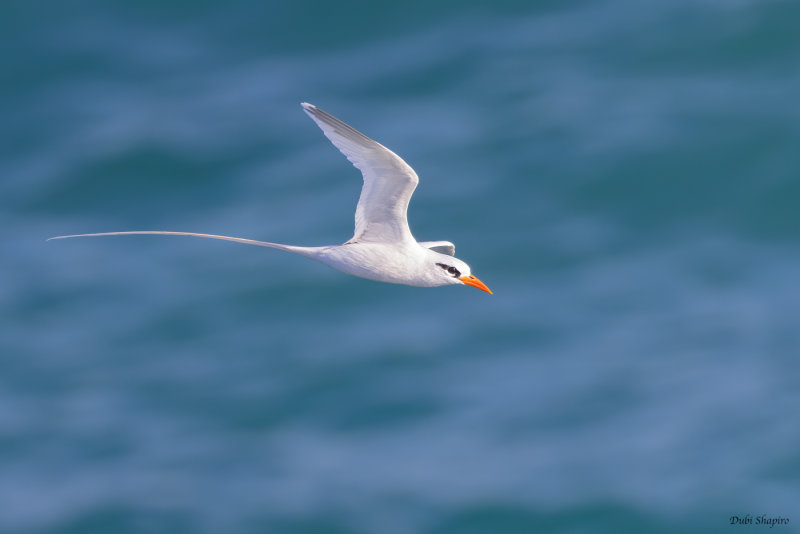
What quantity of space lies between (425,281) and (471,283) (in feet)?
2.33

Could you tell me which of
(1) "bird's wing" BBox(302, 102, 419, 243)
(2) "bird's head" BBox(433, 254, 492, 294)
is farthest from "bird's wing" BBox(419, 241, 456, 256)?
(1) "bird's wing" BBox(302, 102, 419, 243)

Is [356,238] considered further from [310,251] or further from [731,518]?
[731,518]

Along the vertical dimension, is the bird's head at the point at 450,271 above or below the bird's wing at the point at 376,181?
below

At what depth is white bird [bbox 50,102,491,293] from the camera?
12320 mm

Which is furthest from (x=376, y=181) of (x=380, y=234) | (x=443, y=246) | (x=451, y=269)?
(x=443, y=246)

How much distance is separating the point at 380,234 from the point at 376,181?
31.2 inches

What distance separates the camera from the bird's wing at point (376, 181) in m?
12.1

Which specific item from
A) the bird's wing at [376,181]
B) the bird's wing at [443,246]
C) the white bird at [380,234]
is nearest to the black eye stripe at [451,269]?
the white bird at [380,234]

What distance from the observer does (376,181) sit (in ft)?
41.8

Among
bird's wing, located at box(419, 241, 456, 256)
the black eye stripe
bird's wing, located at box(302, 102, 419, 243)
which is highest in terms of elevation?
bird's wing, located at box(419, 241, 456, 256)

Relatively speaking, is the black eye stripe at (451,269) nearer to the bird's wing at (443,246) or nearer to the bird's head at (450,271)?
the bird's head at (450,271)

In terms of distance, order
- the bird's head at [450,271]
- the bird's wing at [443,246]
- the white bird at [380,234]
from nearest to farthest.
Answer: the white bird at [380,234]
the bird's head at [450,271]
the bird's wing at [443,246]

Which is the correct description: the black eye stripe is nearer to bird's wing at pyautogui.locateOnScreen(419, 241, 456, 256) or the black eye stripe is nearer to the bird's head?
the bird's head

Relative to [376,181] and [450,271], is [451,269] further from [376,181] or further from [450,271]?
[376,181]
